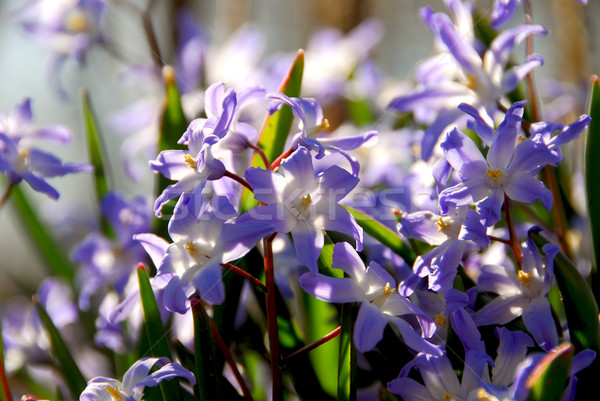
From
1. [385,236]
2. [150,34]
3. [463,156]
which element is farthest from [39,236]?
[463,156]

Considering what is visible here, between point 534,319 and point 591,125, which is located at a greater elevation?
point 591,125

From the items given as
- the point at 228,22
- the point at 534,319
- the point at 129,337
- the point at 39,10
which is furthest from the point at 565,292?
the point at 228,22

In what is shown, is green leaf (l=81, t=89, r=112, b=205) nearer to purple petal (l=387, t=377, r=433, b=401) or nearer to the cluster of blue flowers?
the cluster of blue flowers

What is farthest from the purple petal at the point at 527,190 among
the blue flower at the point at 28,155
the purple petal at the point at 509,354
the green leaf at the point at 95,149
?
the green leaf at the point at 95,149

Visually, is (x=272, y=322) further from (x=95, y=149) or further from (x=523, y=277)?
(x=95, y=149)

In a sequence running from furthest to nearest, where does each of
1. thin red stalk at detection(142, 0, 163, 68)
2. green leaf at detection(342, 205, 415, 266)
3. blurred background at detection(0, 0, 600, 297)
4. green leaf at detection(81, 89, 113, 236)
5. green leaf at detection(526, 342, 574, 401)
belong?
blurred background at detection(0, 0, 600, 297), thin red stalk at detection(142, 0, 163, 68), green leaf at detection(81, 89, 113, 236), green leaf at detection(342, 205, 415, 266), green leaf at detection(526, 342, 574, 401)

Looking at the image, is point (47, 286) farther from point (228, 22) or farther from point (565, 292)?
point (228, 22)

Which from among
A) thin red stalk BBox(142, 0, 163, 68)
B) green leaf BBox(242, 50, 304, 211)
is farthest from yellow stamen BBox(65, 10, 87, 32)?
green leaf BBox(242, 50, 304, 211)

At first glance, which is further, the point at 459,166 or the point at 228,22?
the point at 228,22
